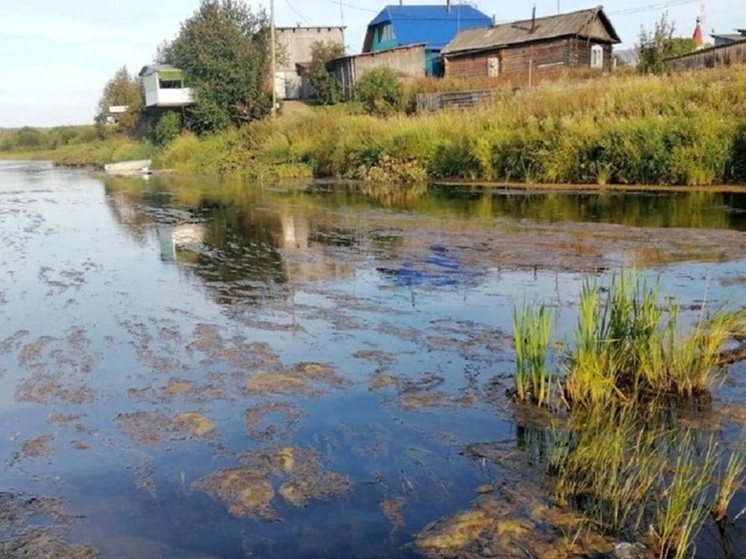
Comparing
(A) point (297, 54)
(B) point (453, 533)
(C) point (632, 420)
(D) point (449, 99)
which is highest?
(A) point (297, 54)

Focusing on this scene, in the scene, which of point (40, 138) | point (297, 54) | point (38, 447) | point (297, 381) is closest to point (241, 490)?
point (38, 447)

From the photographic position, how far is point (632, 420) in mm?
4715

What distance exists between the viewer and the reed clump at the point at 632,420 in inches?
142

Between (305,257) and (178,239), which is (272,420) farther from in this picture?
(178,239)

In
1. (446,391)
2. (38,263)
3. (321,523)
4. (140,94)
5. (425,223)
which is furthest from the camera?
(140,94)

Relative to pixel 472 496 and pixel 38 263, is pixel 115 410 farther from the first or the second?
pixel 38 263

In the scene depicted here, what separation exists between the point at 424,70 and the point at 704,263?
1385 inches

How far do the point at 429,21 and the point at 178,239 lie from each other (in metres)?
41.7

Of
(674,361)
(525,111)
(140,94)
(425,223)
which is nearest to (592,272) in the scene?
(674,361)

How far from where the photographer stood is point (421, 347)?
21.3ft

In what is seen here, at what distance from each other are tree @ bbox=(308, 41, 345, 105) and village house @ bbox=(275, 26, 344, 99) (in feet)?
8.31

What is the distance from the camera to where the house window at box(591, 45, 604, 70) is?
4031 centimetres

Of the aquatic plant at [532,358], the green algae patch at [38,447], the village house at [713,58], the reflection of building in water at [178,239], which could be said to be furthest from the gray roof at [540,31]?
the green algae patch at [38,447]

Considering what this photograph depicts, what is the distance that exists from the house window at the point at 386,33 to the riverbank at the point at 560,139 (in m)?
21.5
